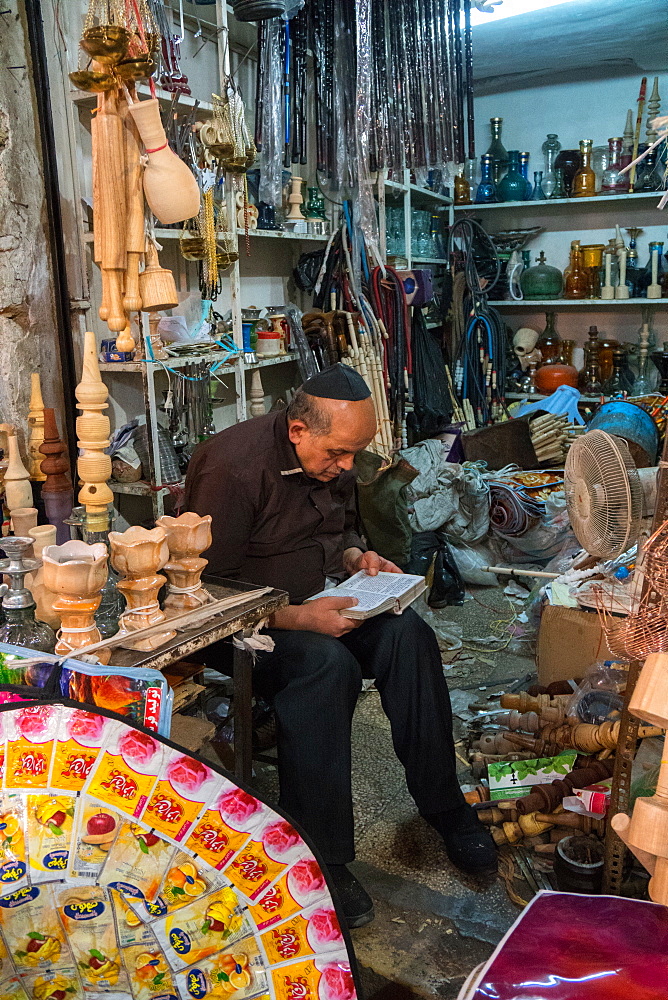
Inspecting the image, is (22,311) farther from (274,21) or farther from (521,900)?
(521,900)

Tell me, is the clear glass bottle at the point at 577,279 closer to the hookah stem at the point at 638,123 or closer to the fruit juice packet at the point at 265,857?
the hookah stem at the point at 638,123

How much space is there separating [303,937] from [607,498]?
1.35 metres

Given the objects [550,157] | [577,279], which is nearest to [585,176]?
[550,157]

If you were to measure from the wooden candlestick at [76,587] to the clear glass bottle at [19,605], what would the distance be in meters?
0.05

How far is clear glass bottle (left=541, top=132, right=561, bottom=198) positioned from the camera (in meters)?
6.68

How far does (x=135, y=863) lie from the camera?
4.07ft

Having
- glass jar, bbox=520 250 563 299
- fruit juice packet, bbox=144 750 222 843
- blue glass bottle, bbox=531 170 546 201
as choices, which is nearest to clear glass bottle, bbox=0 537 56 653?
fruit juice packet, bbox=144 750 222 843

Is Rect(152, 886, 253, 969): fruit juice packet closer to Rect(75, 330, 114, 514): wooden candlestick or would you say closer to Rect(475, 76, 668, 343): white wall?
Rect(75, 330, 114, 514): wooden candlestick

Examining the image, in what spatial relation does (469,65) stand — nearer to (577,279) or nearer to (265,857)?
(577,279)

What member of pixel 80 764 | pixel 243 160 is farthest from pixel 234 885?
pixel 243 160

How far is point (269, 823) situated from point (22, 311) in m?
2.43

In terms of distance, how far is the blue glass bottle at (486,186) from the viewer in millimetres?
6914

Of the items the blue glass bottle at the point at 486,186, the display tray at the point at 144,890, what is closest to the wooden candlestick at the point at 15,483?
the display tray at the point at 144,890

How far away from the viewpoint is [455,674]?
11.9ft
